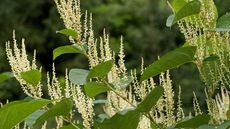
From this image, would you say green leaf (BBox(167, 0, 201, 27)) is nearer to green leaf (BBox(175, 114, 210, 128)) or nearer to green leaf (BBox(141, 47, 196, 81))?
green leaf (BBox(141, 47, 196, 81))

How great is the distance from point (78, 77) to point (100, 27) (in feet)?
37.2

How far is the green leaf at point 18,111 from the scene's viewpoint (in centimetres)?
125

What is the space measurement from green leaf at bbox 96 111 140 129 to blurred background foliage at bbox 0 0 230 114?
10.5m

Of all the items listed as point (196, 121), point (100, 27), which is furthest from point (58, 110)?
point (100, 27)

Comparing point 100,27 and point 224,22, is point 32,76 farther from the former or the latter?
point 100,27

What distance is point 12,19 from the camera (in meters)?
12.8

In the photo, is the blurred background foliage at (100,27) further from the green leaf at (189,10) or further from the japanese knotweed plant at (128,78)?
the green leaf at (189,10)

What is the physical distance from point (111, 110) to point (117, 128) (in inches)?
13.1

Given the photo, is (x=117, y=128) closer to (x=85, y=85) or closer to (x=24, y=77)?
(x=85, y=85)

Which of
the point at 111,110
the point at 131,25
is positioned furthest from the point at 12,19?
the point at 111,110

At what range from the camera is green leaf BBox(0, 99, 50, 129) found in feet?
4.09

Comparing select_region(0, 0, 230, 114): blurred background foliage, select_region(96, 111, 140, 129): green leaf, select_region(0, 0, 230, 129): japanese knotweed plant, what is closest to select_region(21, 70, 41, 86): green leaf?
select_region(0, 0, 230, 129): japanese knotweed plant

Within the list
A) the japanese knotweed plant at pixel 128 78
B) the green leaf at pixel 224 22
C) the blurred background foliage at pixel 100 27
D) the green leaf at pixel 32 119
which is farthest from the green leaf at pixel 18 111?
the blurred background foliage at pixel 100 27

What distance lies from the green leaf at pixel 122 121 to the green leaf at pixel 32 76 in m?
0.24
